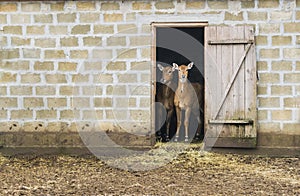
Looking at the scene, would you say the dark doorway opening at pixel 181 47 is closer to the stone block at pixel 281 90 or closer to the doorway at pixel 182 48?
the doorway at pixel 182 48

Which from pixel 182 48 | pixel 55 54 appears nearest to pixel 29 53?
pixel 55 54

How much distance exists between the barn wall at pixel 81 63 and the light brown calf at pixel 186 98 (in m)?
1.67

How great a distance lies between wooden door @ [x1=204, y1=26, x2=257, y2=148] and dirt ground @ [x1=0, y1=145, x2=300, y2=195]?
0.37m

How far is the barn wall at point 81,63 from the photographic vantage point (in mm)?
8633

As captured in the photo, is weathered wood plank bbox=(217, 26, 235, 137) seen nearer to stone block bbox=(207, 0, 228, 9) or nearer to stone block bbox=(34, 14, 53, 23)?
stone block bbox=(207, 0, 228, 9)

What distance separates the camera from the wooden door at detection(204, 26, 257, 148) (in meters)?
8.45

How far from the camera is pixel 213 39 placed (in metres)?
8.56

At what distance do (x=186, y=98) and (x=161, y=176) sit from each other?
3546mm

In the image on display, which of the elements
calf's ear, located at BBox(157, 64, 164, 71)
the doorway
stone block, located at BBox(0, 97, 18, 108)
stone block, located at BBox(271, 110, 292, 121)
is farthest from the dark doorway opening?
stone block, located at BBox(0, 97, 18, 108)

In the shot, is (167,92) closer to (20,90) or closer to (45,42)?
(45,42)

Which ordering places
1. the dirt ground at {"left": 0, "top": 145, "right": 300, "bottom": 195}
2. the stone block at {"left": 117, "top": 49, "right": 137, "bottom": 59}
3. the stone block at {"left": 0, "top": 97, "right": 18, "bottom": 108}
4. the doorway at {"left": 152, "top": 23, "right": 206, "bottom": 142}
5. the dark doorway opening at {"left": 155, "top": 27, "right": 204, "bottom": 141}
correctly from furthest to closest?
the dark doorway opening at {"left": 155, "top": 27, "right": 204, "bottom": 141} → the doorway at {"left": 152, "top": 23, "right": 206, "bottom": 142} → the stone block at {"left": 0, "top": 97, "right": 18, "bottom": 108} → the stone block at {"left": 117, "top": 49, "right": 137, "bottom": 59} → the dirt ground at {"left": 0, "top": 145, "right": 300, "bottom": 195}

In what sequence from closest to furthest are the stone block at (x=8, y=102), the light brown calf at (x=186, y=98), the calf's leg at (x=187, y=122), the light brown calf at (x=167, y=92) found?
the stone block at (x=8, y=102) < the calf's leg at (x=187, y=122) < the light brown calf at (x=186, y=98) < the light brown calf at (x=167, y=92)

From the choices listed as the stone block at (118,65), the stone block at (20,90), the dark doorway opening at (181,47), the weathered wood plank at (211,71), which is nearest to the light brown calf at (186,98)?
the dark doorway opening at (181,47)

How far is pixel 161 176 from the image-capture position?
23.4 feet
